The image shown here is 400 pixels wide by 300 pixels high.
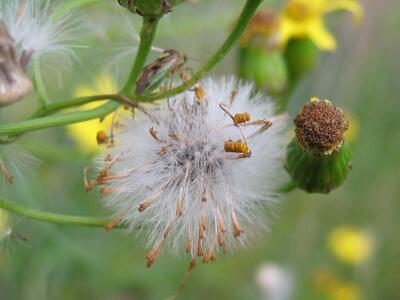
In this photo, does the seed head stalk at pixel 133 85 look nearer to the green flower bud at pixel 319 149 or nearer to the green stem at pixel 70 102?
the green stem at pixel 70 102

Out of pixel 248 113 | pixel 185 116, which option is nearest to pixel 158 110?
pixel 185 116

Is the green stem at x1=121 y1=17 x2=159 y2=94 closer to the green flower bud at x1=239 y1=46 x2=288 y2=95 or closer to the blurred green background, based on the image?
the blurred green background

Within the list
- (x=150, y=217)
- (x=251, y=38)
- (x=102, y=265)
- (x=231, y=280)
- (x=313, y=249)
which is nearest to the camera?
(x=150, y=217)

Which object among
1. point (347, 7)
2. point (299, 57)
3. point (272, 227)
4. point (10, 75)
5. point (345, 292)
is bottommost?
point (345, 292)

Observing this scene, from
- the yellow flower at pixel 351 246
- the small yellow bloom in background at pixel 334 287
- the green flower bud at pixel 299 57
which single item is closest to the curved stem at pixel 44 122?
the green flower bud at pixel 299 57

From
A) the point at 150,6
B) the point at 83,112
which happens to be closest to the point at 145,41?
the point at 150,6

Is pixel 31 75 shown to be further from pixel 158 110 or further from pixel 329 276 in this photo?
pixel 329 276

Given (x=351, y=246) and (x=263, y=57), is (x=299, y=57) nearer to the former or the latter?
(x=263, y=57)
